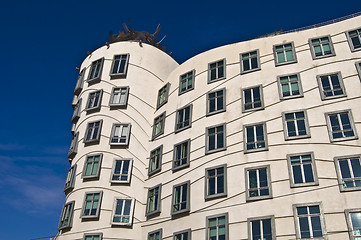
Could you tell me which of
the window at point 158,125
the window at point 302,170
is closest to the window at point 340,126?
the window at point 302,170

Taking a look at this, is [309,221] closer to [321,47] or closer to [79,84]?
[321,47]

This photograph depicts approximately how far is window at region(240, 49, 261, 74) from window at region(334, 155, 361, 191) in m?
10.9

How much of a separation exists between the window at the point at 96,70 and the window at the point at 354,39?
23.5 meters

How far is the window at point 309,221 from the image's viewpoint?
22.2 meters

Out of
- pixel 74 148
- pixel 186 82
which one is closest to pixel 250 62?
pixel 186 82

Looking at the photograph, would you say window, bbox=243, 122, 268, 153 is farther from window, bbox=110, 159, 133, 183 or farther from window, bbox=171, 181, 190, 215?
window, bbox=110, 159, 133, 183

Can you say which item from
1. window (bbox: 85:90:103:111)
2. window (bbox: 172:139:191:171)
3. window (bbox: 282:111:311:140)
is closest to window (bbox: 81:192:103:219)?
window (bbox: 172:139:191:171)

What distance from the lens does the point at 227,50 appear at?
34.5 metres

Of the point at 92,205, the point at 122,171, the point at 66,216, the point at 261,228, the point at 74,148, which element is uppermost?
the point at 74,148

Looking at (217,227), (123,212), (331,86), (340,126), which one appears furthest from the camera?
(123,212)

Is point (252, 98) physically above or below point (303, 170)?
above

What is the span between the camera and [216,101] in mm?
31953

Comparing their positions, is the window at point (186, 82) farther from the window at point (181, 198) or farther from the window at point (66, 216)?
the window at point (66, 216)

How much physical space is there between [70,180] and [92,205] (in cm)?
436
